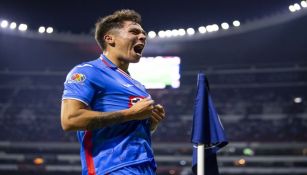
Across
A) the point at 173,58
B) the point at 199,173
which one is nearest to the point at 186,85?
the point at 173,58

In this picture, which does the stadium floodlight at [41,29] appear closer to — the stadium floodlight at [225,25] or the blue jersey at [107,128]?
the stadium floodlight at [225,25]

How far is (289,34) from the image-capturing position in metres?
23.9

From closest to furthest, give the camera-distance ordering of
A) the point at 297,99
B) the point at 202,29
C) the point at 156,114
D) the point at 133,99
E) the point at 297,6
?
the point at 133,99 → the point at 156,114 → the point at 297,6 → the point at 202,29 → the point at 297,99

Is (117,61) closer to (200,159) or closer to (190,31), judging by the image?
(200,159)

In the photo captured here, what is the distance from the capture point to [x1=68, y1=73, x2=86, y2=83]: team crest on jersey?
2244 millimetres

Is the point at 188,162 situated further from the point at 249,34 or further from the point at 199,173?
the point at 199,173

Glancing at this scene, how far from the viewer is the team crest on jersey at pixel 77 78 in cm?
224

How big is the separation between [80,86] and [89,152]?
1.06 ft

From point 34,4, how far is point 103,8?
308 cm

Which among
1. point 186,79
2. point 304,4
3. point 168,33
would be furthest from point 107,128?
point 186,79

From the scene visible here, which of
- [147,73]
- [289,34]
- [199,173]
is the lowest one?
[199,173]

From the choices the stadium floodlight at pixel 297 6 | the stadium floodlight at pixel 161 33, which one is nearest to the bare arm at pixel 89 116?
the stadium floodlight at pixel 297 6

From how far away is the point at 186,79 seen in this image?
2870cm

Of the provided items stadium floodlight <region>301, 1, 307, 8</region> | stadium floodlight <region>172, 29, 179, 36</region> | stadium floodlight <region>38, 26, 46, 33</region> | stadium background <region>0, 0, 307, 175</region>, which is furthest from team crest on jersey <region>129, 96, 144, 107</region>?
stadium floodlight <region>38, 26, 46, 33</region>
